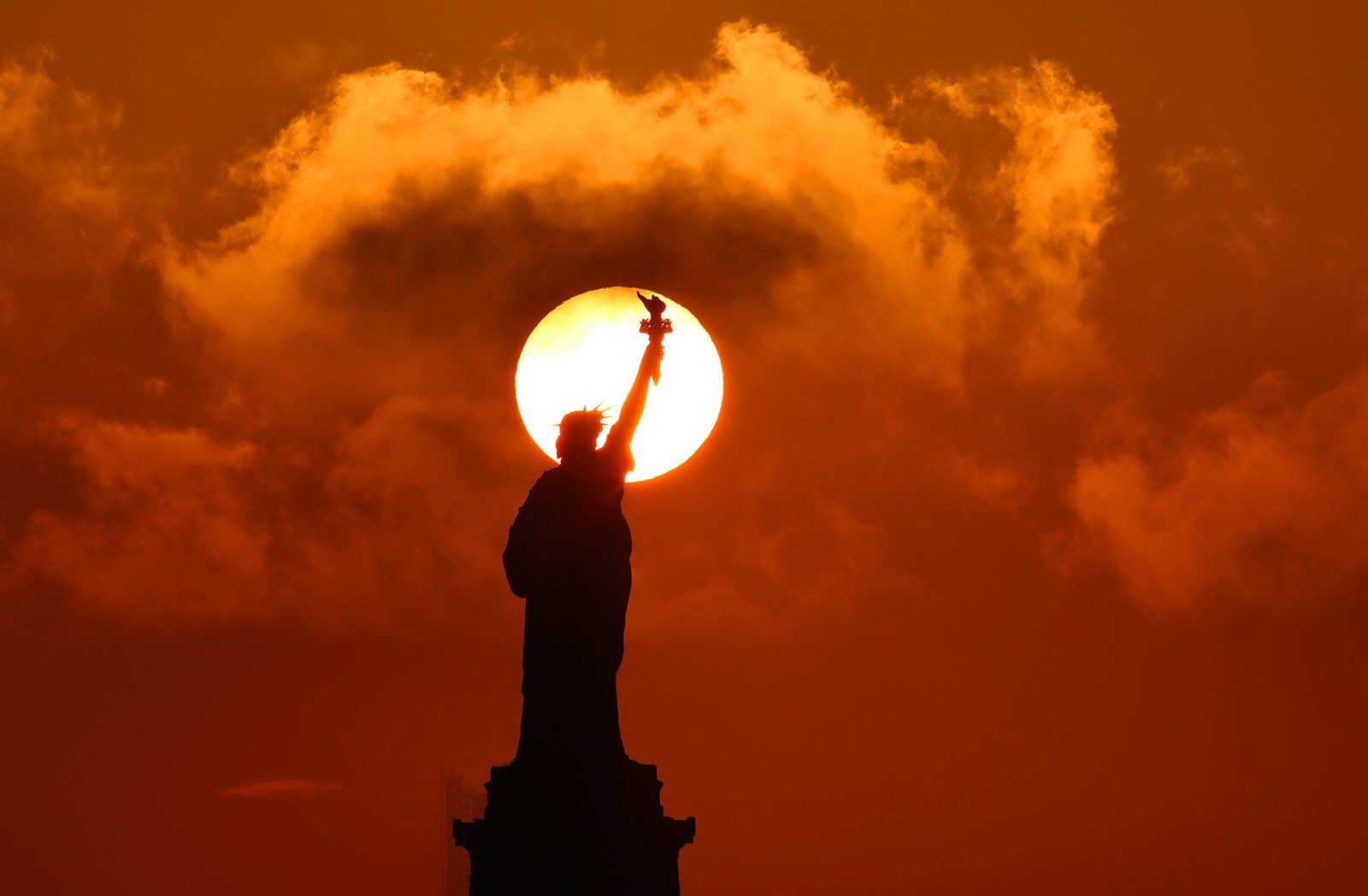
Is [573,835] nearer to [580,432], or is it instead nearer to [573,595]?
[573,595]

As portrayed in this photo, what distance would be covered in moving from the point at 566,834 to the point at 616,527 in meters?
2.80

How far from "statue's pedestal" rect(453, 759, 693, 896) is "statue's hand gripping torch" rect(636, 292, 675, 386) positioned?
3517 mm

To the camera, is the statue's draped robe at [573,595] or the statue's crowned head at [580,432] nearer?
the statue's draped robe at [573,595]

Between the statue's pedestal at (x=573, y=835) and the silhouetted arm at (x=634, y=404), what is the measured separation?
2.83 metres

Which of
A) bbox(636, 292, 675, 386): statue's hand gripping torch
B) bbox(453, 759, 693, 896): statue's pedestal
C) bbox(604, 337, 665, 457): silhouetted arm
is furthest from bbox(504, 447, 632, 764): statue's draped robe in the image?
bbox(636, 292, 675, 386): statue's hand gripping torch

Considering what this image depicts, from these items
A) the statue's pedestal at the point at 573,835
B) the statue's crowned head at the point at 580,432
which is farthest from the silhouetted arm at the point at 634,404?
the statue's pedestal at the point at 573,835

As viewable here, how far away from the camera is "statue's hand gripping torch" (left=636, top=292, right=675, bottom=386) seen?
15.6 meters

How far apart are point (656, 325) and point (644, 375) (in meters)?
0.46

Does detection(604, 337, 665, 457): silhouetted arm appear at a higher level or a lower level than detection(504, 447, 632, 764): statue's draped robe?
higher

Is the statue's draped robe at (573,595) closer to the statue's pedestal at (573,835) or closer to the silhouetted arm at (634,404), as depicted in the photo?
the silhouetted arm at (634,404)

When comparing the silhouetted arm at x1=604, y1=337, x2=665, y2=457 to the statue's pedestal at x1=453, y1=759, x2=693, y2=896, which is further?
the silhouetted arm at x1=604, y1=337, x2=665, y2=457

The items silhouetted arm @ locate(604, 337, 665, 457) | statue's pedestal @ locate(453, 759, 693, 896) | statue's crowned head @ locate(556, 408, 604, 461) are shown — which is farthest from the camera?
statue's crowned head @ locate(556, 408, 604, 461)

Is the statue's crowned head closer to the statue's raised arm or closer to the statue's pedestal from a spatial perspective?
the statue's raised arm

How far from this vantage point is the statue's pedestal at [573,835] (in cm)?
1494
